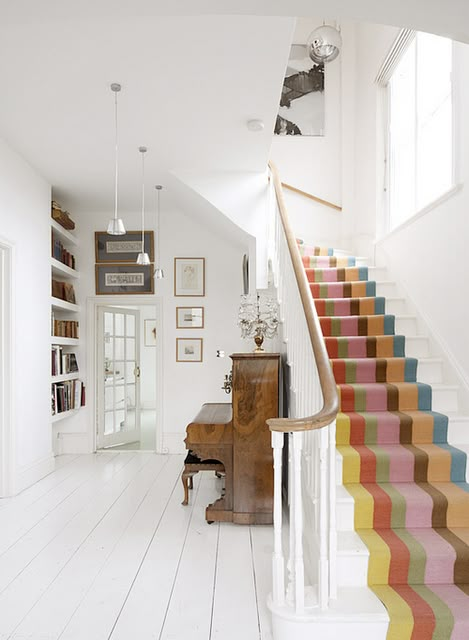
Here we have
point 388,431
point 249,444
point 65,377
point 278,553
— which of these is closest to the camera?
point 278,553

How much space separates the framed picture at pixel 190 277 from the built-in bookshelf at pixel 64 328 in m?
1.21

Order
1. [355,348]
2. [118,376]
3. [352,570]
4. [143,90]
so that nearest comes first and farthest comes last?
[352,570] → [143,90] → [355,348] → [118,376]

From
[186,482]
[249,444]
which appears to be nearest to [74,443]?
[186,482]

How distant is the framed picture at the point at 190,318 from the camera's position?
5.88 meters

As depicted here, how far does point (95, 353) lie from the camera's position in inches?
232

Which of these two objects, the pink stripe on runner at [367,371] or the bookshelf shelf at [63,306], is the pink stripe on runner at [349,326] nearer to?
the pink stripe on runner at [367,371]

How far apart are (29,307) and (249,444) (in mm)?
2428

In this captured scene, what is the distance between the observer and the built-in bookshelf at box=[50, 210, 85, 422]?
17.1 ft

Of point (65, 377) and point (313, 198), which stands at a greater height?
point (313, 198)

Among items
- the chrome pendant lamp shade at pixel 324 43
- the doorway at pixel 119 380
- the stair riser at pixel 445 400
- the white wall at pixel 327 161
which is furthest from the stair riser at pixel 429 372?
the doorway at pixel 119 380

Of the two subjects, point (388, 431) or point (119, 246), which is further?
point (119, 246)

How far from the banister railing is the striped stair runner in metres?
0.26

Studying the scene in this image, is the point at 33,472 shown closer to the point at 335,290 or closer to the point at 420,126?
the point at 335,290

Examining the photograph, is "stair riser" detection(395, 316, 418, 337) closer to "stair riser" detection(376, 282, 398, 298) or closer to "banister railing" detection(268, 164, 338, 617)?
"stair riser" detection(376, 282, 398, 298)
